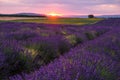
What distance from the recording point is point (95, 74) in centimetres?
313

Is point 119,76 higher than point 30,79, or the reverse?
point 30,79

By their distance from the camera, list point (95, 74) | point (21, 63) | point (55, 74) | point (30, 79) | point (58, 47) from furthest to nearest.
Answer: point (58, 47)
point (21, 63)
point (95, 74)
point (55, 74)
point (30, 79)

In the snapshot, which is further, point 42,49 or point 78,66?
point 42,49

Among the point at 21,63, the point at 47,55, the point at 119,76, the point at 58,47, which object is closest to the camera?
the point at 119,76

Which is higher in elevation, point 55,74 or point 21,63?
point 55,74

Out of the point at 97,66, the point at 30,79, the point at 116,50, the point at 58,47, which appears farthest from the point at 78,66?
the point at 58,47

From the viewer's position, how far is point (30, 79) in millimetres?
2678

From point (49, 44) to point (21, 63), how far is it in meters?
1.76

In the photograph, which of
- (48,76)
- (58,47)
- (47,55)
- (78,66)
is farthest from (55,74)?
(58,47)

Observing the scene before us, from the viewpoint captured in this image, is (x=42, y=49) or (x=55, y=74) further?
(x=42, y=49)

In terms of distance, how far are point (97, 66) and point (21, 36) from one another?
19.3ft

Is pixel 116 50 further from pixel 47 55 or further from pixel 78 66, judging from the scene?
pixel 78 66

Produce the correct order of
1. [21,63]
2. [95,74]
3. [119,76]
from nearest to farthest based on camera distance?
[95,74] → [119,76] → [21,63]

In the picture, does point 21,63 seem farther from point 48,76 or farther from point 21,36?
point 21,36
